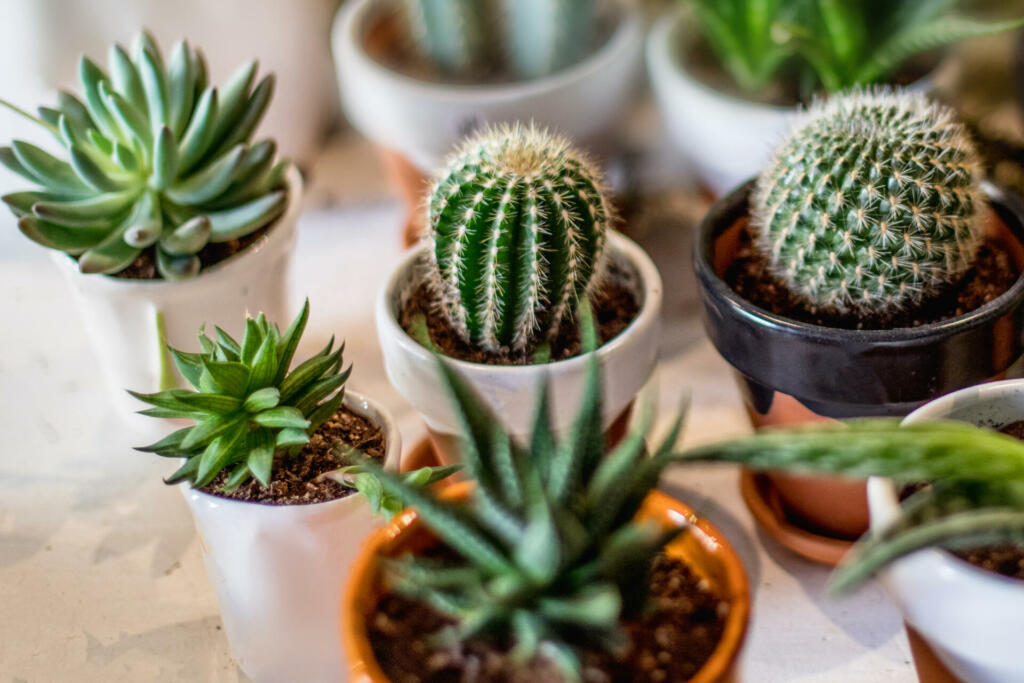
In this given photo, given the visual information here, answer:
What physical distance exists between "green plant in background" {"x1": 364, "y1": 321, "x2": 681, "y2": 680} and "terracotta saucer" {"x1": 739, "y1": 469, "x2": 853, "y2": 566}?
14.5 inches

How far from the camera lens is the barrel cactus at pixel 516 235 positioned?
2.80 ft

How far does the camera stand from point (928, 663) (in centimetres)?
71

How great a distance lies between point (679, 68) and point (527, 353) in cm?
53

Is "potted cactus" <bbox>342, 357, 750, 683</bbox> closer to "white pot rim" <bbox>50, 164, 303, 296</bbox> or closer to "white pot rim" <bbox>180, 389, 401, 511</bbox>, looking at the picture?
"white pot rim" <bbox>180, 389, 401, 511</bbox>

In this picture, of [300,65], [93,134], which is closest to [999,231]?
[93,134]

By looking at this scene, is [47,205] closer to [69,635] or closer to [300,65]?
[69,635]

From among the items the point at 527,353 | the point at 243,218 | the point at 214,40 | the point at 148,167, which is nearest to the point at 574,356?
the point at 527,353

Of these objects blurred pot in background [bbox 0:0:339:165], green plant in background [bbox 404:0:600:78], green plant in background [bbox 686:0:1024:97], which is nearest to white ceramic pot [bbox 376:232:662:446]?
green plant in background [bbox 686:0:1024:97]

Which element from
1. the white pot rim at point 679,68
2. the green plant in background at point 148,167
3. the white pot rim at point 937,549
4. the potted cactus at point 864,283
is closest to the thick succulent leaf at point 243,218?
the green plant in background at point 148,167

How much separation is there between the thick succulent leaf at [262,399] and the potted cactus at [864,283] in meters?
0.38

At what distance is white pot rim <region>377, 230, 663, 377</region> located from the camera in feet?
2.84

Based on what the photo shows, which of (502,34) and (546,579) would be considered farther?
(502,34)

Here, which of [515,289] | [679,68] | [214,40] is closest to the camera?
[515,289]

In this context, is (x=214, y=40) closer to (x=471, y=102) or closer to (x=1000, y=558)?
(x=471, y=102)
